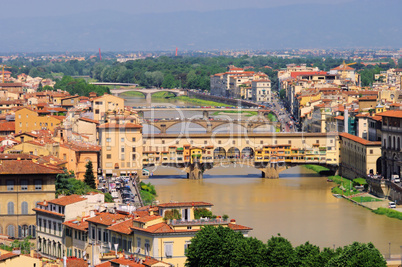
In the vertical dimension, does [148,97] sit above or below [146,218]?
above

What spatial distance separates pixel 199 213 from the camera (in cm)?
1866

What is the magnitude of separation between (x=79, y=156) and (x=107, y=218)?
13439 millimetres

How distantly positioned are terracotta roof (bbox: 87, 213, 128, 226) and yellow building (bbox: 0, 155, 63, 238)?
3376 millimetres

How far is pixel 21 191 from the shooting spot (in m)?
22.2

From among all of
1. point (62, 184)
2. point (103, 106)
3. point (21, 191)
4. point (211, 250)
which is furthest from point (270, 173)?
point (211, 250)

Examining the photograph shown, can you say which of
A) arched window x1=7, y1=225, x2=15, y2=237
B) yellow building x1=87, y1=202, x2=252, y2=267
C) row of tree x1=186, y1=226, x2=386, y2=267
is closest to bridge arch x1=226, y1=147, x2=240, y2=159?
arched window x1=7, y1=225, x2=15, y2=237

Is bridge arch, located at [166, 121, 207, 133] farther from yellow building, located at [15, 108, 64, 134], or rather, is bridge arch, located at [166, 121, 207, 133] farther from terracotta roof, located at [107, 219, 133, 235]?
terracotta roof, located at [107, 219, 133, 235]

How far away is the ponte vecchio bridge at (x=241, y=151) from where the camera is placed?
1487 inches

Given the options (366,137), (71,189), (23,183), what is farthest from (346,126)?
(23,183)

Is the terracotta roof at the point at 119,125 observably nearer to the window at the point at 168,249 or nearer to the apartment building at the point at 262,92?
the window at the point at 168,249

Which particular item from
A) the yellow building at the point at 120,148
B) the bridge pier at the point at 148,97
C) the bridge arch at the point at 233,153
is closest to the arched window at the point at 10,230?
the yellow building at the point at 120,148

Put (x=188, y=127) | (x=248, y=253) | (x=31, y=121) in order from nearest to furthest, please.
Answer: (x=248, y=253), (x=31, y=121), (x=188, y=127)

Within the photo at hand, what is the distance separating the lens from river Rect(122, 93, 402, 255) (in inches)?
956

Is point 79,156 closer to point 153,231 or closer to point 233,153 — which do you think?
point 233,153
